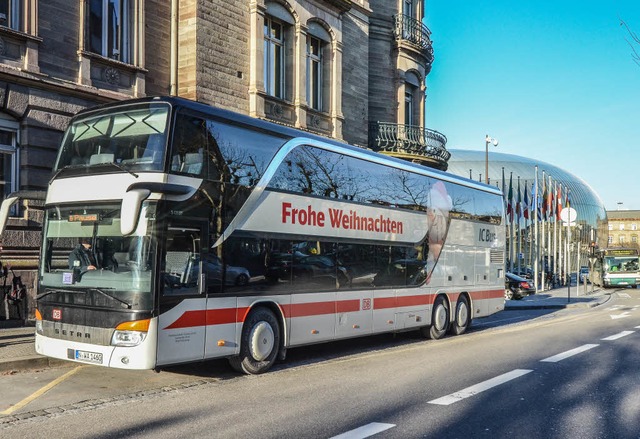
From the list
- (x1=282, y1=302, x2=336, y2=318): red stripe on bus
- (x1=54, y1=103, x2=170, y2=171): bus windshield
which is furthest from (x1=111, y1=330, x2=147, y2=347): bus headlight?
(x1=282, y1=302, x2=336, y2=318): red stripe on bus

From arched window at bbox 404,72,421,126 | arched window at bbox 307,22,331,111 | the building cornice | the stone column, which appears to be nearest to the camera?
the stone column

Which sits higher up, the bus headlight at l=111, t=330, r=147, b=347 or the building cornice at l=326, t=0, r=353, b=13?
the building cornice at l=326, t=0, r=353, b=13

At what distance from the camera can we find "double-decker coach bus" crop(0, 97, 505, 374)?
866cm

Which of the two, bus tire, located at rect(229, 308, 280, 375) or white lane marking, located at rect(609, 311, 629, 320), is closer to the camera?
bus tire, located at rect(229, 308, 280, 375)

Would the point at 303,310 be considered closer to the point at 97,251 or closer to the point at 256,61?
the point at 97,251

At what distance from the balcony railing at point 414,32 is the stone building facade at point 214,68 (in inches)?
2.4

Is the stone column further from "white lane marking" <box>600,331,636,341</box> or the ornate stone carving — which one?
"white lane marking" <box>600,331,636,341</box>

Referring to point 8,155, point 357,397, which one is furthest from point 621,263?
point 357,397

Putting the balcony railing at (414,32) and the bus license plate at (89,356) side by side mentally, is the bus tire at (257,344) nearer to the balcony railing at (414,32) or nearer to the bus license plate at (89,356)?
the bus license plate at (89,356)

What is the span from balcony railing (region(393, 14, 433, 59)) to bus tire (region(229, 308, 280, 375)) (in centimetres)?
2080

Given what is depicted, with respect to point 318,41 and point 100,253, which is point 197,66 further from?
point 100,253

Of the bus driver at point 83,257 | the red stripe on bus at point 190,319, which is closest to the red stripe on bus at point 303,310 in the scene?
the red stripe on bus at point 190,319

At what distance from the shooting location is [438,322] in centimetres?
1579

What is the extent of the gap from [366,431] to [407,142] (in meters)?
22.3
